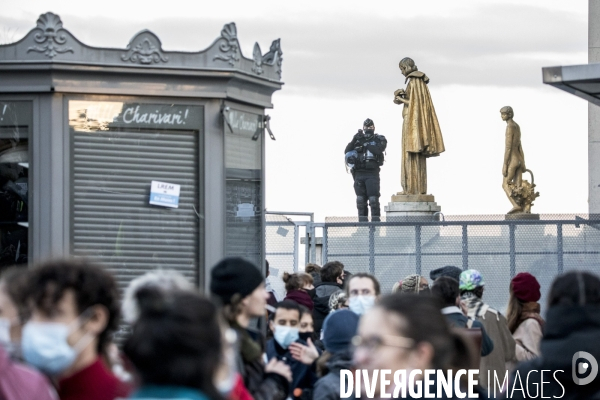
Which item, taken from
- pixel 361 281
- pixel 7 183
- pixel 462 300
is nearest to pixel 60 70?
pixel 7 183

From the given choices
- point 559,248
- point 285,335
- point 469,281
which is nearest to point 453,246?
point 559,248

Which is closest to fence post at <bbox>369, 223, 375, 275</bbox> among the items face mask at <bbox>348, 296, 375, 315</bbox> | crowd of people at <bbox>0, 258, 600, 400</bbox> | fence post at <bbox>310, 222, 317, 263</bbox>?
fence post at <bbox>310, 222, 317, 263</bbox>

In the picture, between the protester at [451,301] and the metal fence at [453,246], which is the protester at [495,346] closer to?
the protester at [451,301]

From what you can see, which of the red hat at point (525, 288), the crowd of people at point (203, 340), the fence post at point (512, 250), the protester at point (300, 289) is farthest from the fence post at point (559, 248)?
the crowd of people at point (203, 340)

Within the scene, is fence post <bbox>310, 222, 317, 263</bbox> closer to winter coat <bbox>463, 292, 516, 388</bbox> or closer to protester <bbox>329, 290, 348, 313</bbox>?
protester <bbox>329, 290, 348, 313</bbox>

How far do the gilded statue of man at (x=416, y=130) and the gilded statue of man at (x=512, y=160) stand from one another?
1723 millimetres

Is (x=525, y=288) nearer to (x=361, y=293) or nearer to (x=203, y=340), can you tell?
(x=361, y=293)

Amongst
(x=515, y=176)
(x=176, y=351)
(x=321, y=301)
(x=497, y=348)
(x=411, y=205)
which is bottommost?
(x=497, y=348)

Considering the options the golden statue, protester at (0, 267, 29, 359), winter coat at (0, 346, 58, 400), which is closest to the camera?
winter coat at (0, 346, 58, 400)

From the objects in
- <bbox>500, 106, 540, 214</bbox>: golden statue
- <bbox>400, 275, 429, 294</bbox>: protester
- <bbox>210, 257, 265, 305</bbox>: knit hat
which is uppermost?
<bbox>500, 106, 540, 214</bbox>: golden statue

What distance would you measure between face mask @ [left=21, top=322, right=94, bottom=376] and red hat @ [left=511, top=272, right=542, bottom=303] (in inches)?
193

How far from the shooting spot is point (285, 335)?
6.35 m

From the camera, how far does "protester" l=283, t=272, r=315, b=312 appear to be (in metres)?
9.09

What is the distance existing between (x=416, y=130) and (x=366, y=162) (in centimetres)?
250
